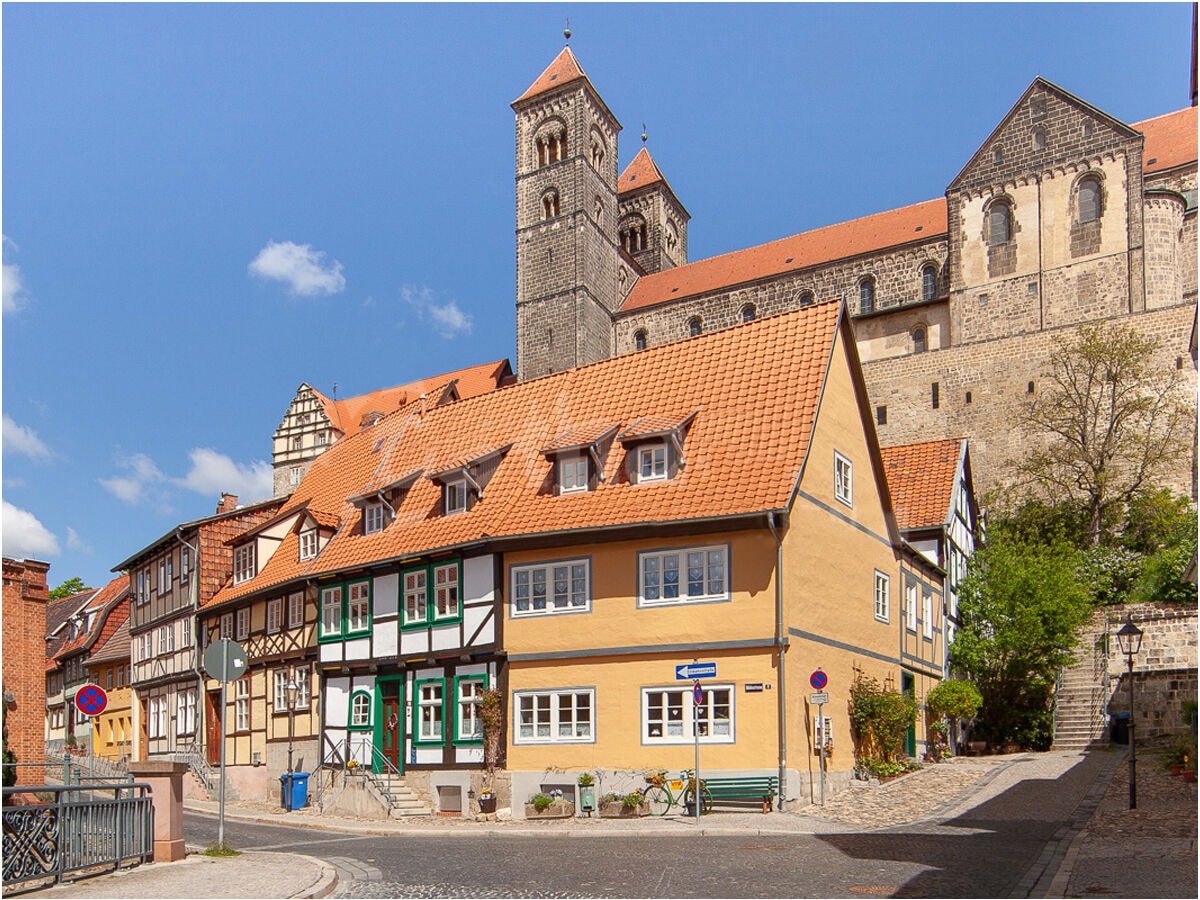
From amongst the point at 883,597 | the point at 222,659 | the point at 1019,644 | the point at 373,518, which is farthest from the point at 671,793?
the point at 1019,644

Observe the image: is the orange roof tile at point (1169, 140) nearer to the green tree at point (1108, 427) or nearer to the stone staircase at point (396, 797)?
the green tree at point (1108, 427)

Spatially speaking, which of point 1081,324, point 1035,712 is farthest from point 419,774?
point 1081,324

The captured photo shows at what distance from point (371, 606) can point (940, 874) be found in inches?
670

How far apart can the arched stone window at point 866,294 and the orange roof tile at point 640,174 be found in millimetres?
29076

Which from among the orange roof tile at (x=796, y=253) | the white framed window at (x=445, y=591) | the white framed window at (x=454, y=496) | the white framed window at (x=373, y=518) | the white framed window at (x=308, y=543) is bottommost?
the white framed window at (x=445, y=591)

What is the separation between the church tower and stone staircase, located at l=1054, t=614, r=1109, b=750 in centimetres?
4484

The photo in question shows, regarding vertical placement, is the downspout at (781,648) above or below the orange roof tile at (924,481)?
below

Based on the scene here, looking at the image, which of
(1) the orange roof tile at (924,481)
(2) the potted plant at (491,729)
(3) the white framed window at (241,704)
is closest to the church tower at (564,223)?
(1) the orange roof tile at (924,481)

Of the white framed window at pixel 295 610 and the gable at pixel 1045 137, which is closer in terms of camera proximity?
the white framed window at pixel 295 610

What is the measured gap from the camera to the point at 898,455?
37406mm

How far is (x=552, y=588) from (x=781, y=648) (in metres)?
4.87

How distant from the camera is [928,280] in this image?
69.2m

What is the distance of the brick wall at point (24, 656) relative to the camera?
76.8ft

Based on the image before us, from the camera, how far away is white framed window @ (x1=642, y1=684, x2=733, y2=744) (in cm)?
2231
